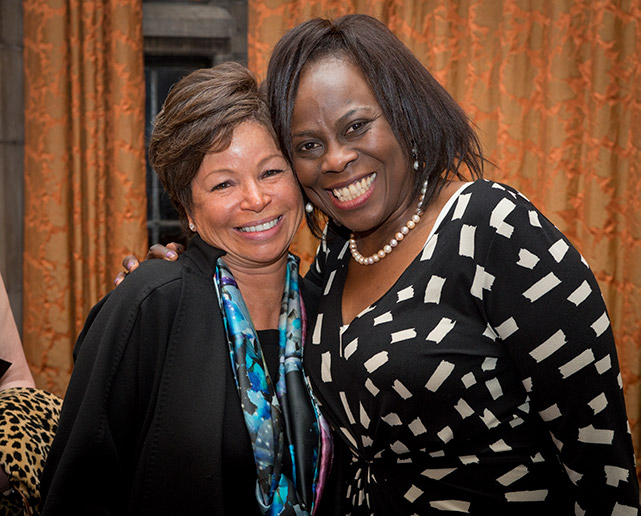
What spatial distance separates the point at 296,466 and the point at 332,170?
686 mm

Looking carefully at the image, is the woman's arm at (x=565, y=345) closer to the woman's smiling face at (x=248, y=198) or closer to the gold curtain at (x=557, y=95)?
the woman's smiling face at (x=248, y=198)

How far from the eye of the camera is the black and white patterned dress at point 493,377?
123 centimetres

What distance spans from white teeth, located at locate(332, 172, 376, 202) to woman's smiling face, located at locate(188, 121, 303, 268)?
0.63 ft

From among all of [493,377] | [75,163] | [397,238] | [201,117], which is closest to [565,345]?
[493,377]

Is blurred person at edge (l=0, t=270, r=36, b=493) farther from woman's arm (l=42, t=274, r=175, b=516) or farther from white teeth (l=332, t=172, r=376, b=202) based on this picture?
white teeth (l=332, t=172, r=376, b=202)

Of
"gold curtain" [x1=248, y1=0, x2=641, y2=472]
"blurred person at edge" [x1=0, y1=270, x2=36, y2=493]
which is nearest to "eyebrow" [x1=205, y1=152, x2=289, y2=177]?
"blurred person at edge" [x1=0, y1=270, x2=36, y2=493]

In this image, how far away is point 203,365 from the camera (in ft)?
4.82

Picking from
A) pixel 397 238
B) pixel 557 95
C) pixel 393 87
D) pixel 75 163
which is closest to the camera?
pixel 393 87

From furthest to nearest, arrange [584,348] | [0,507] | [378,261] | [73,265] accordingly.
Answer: [73,265] → [0,507] → [378,261] → [584,348]

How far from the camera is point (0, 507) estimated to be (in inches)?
65.9

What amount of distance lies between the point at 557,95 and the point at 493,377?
2539 millimetres

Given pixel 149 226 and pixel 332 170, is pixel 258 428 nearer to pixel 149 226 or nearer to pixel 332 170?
pixel 332 170

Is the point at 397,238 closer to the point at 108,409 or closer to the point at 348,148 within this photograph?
the point at 348,148

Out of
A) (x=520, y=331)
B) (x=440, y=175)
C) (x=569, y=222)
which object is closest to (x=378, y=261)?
(x=440, y=175)
